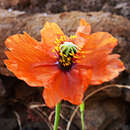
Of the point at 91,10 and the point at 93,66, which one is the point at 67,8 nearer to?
the point at 91,10

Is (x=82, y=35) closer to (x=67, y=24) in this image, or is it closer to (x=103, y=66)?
(x=103, y=66)

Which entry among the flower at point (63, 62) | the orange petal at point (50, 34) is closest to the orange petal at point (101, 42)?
the flower at point (63, 62)

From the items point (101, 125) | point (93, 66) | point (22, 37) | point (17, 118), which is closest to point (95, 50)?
point (93, 66)

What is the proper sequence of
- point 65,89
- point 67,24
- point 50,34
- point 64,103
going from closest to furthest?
point 65,89, point 50,34, point 67,24, point 64,103

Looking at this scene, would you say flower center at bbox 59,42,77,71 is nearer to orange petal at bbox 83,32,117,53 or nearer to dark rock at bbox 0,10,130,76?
orange petal at bbox 83,32,117,53

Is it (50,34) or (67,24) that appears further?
(67,24)

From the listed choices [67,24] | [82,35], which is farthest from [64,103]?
[82,35]

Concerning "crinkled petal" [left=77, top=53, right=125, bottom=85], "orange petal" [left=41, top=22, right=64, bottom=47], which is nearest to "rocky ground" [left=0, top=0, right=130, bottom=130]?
"orange petal" [left=41, top=22, right=64, bottom=47]

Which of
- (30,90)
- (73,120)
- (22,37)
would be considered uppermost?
(22,37)
